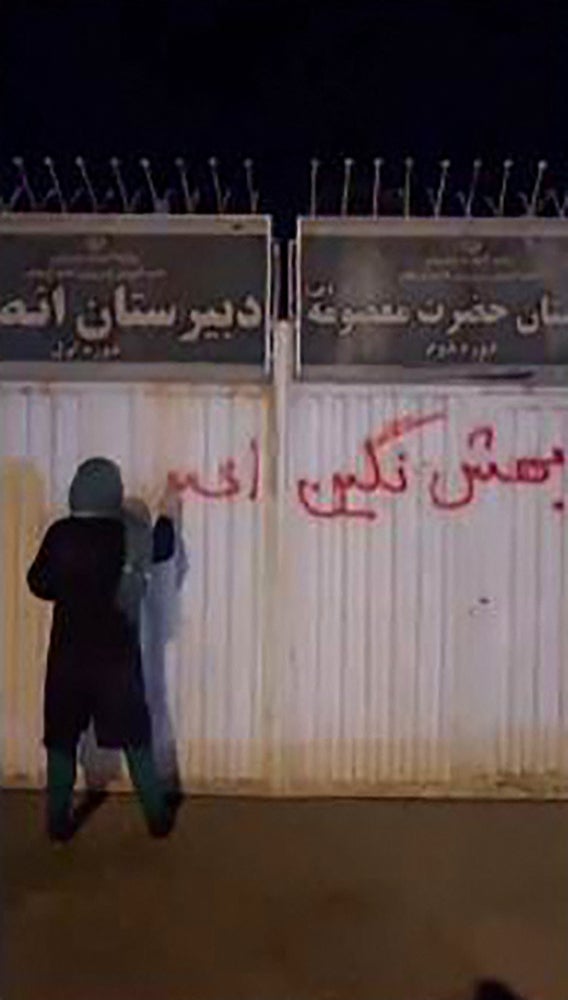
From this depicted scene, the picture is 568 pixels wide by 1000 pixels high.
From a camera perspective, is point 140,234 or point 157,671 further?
point 157,671

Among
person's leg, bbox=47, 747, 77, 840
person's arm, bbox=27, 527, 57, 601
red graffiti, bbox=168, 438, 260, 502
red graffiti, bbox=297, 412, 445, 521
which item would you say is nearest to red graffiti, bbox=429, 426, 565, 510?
red graffiti, bbox=297, 412, 445, 521

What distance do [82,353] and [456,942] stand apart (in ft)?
8.65

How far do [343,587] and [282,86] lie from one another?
3880 mm

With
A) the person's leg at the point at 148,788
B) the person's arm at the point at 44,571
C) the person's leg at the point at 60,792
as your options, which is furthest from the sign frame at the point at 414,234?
the person's leg at the point at 60,792

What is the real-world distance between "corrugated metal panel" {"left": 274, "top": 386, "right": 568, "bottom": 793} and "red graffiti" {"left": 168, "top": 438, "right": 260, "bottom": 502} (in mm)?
150

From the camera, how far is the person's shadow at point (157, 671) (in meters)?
7.00

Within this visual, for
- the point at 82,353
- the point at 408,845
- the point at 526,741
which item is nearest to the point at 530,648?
the point at 526,741

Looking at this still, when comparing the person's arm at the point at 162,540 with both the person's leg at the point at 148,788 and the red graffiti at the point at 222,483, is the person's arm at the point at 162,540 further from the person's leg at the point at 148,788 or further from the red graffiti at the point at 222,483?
the person's leg at the point at 148,788

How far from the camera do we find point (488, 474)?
6969 millimetres

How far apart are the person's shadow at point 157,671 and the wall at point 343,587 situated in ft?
0.05

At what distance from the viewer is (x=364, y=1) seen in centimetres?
962

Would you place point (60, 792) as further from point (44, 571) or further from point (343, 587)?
point (343, 587)

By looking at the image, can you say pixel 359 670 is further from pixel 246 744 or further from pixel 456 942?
pixel 456 942

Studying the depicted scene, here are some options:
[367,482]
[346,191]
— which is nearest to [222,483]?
[367,482]
